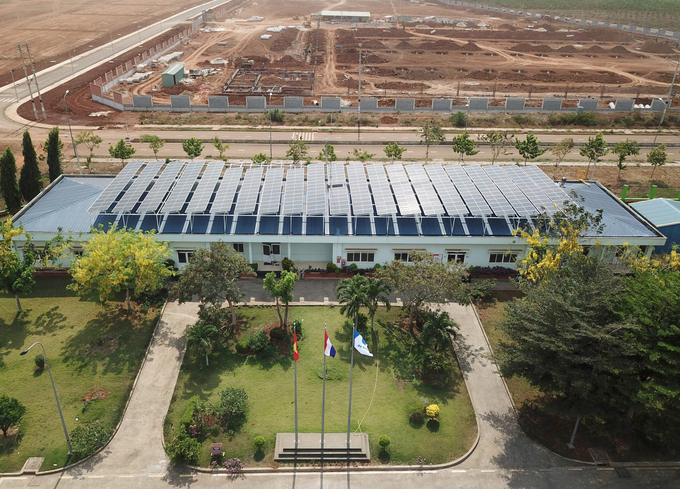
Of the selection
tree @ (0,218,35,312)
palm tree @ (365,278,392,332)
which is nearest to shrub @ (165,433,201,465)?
palm tree @ (365,278,392,332)

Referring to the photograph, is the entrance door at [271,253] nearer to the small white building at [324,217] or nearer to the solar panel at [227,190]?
the small white building at [324,217]

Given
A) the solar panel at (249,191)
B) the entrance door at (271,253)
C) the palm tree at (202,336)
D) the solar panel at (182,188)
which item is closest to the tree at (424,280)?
the entrance door at (271,253)

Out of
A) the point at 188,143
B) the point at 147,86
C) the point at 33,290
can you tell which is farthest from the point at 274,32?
the point at 33,290

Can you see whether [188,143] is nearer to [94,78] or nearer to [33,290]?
[33,290]

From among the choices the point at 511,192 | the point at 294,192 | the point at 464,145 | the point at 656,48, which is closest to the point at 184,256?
the point at 294,192

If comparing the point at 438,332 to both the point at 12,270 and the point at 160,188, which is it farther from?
the point at 12,270

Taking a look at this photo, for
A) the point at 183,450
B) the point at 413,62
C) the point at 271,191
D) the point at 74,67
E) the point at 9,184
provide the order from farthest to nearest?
the point at 413,62
the point at 74,67
the point at 9,184
the point at 271,191
the point at 183,450

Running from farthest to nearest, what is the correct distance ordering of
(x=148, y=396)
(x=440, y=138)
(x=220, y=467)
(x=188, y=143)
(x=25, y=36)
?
1. (x=25, y=36)
2. (x=440, y=138)
3. (x=188, y=143)
4. (x=148, y=396)
5. (x=220, y=467)
